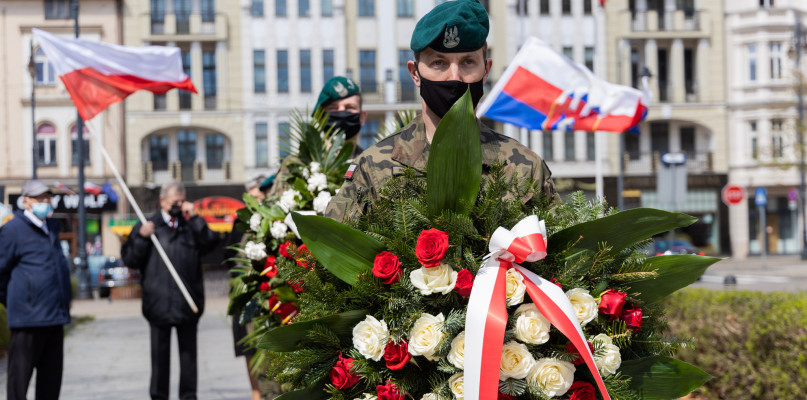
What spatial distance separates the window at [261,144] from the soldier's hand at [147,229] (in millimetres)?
33398

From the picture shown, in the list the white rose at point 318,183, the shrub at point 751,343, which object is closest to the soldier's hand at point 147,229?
the white rose at point 318,183

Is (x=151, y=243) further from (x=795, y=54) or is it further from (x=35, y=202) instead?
(x=795, y=54)

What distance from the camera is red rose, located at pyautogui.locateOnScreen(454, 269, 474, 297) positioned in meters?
2.46

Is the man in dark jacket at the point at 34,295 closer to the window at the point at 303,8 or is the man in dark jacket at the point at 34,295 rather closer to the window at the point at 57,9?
the window at the point at 303,8

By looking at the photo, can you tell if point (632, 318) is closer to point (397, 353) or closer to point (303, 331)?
point (397, 353)

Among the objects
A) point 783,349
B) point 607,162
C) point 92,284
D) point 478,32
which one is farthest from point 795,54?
point 478,32

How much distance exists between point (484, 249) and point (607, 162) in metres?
40.2

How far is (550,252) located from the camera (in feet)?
8.51

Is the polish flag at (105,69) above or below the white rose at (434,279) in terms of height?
above

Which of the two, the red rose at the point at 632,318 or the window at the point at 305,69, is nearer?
the red rose at the point at 632,318

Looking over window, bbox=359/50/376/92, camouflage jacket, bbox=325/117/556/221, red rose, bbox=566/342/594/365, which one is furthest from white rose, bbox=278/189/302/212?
window, bbox=359/50/376/92

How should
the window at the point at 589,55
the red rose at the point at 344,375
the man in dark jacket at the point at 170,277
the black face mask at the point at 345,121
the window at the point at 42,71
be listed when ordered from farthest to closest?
1. the window at the point at 589,55
2. the window at the point at 42,71
3. the man in dark jacket at the point at 170,277
4. the black face mask at the point at 345,121
5. the red rose at the point at 344,375

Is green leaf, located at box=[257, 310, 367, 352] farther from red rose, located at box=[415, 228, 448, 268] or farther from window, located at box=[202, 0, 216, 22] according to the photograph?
window, located at box=[202, 0, 216, 22]

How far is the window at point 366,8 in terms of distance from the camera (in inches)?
1641
